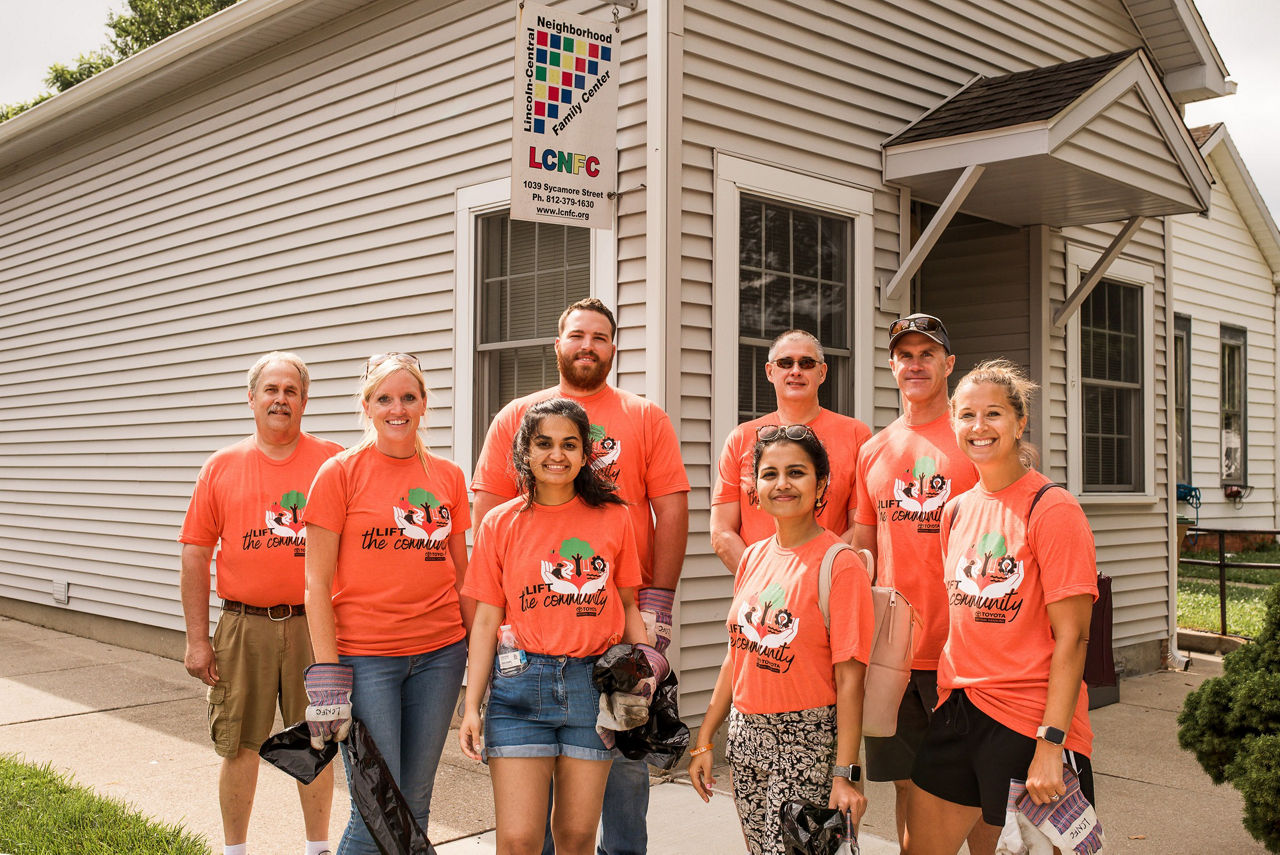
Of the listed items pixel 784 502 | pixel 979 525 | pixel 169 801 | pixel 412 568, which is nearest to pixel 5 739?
pixel 169 801

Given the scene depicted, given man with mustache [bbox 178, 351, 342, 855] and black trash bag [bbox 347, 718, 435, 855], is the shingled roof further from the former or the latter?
black trash bag [bbox 347, 718, 435, 855]

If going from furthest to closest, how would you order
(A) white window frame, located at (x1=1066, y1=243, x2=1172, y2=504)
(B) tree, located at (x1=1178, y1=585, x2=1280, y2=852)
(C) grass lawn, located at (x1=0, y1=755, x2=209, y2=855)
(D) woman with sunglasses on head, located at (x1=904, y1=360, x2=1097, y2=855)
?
(A) white window frame, located at (x1=1066, y1=243, x2=1172, y2=504)
(C) grass lawn, located at (x1=0, y1=755, x2=209, y2=855)
(B) tree, located at (x1=1178, y1=585, x2=1280, y2=852)
(D) woman with sunglasses on head, located at (x1=904, y1=360, x2=1097, y2=855)

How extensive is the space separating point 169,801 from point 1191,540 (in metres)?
13.6

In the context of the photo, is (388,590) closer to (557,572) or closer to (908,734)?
(557,572)

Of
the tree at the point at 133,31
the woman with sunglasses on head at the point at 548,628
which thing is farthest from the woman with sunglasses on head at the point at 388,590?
the tree at the point at 133,31

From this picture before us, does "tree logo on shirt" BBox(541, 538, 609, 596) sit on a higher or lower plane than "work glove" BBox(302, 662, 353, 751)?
higher

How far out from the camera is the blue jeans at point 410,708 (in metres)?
3.29

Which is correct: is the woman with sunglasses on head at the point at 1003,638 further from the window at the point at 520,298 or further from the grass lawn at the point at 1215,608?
the grass lawn at the point at 1215,608

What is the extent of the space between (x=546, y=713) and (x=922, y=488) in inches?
55.3

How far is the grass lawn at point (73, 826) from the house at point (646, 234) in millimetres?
2555

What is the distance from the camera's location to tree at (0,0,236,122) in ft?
95.1

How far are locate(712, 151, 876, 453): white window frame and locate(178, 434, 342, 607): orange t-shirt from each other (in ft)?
8.12

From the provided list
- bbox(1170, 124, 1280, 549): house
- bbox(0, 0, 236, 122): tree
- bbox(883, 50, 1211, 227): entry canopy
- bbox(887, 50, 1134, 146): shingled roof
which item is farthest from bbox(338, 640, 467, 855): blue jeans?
bbox(0, 0, 236, 122): tree

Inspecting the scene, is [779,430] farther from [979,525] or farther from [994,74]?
[994,74]
